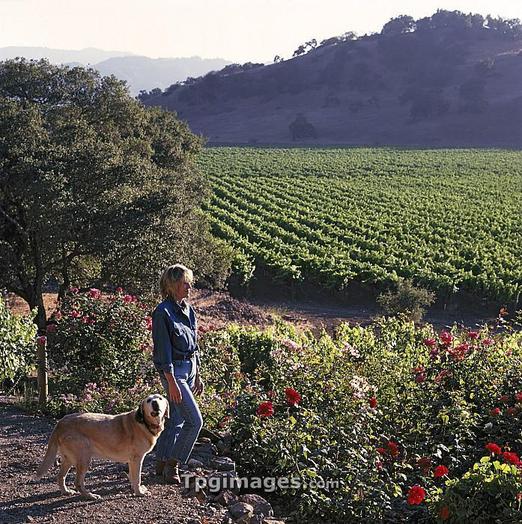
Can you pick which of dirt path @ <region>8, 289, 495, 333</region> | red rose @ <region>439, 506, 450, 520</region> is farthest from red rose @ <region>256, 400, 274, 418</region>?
dirt path @ <region>8, 289, 495, 333</region>

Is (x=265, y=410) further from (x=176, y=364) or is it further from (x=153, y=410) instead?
(x=153, y=410)

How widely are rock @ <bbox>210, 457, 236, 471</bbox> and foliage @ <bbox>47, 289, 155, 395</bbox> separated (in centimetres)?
289

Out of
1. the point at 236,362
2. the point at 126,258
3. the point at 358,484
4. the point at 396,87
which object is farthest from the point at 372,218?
the point at 396,87

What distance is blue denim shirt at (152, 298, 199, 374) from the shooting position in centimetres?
511

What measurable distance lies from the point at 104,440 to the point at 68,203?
9.42 meters

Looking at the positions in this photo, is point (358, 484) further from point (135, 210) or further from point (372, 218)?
point (372, 218)

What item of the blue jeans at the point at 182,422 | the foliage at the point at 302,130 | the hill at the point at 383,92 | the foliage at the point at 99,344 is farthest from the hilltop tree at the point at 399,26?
the blue jeans at the point at 182,422

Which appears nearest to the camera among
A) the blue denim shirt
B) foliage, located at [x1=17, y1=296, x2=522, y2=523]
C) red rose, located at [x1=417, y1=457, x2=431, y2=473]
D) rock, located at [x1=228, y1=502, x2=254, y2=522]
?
rock, located at [x1=228, y1=502, x2=254, y2=522]

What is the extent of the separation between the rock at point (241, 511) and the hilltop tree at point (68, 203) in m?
9.77

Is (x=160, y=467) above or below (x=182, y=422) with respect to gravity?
below

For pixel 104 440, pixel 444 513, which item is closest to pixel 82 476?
pixel 104 440

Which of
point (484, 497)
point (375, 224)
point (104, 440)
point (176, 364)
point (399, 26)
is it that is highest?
point (399, 26)

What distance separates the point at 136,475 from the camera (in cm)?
502

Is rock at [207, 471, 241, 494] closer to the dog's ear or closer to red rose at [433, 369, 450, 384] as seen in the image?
the dog's ear
